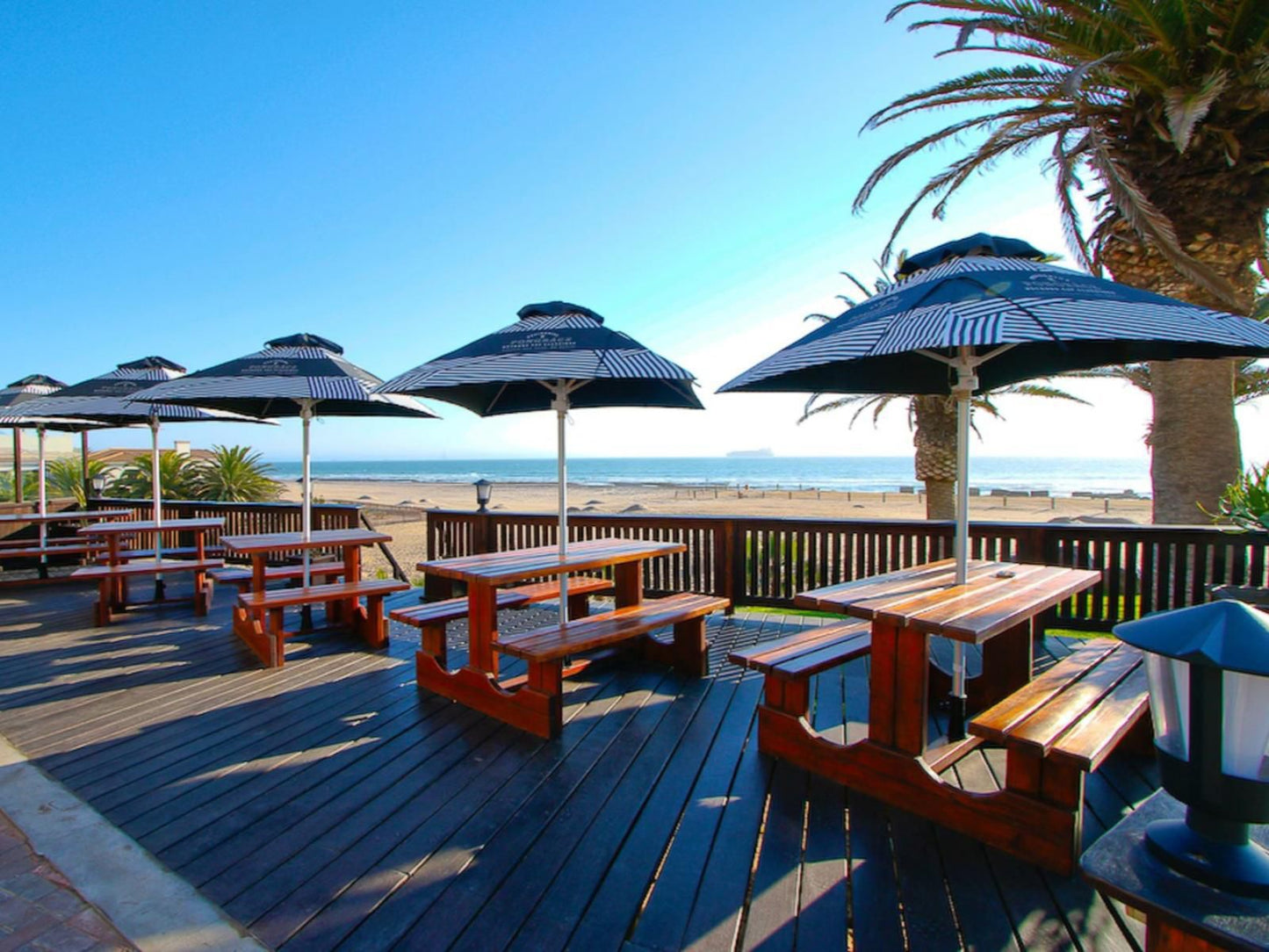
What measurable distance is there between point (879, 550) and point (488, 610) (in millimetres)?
3619

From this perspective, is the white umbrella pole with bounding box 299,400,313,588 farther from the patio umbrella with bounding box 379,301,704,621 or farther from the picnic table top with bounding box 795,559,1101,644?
the picnic table top with bounding box 795,559,1101,644

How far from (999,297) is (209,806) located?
3623 millimetres

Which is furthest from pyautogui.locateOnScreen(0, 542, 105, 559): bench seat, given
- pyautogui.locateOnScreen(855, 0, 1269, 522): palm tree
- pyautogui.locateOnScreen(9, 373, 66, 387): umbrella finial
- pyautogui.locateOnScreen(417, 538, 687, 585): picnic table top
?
pyautogui.locateOnScreen(855, 0, 1269, 522): palm tree

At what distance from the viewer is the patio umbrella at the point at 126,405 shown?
5.44 metres

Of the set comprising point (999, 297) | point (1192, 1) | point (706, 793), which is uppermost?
point (1192, 1)

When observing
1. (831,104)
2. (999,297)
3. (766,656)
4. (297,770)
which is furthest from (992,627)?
(831,104)

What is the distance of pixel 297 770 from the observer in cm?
264

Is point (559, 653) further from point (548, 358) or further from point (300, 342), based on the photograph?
point (300, 342)

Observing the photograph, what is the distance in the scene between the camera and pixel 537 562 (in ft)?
11.7

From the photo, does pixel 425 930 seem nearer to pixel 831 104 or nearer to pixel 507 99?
pixel 831 104

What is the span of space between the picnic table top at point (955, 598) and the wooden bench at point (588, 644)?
3.55 ft

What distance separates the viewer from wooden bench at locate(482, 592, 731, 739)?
2965 mm

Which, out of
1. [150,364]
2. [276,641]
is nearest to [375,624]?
[276,641]

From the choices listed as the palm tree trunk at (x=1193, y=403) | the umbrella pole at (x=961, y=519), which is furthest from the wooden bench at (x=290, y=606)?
the palm tree trunk at (x=1193, y=403)
